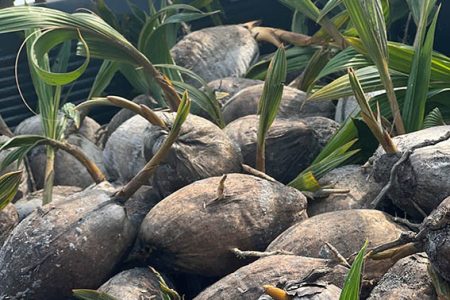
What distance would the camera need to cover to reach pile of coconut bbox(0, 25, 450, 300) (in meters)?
1.50

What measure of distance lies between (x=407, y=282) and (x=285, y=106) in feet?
3.22

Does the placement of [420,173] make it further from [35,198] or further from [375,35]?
[35,198]

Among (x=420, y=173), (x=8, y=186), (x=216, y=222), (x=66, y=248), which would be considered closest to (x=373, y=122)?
(x=420, y=173)

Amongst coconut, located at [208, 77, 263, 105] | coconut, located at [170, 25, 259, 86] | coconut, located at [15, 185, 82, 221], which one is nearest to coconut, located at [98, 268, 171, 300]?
coconut, located at [15, 185, 82, 221]

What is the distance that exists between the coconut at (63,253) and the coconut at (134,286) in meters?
0.06

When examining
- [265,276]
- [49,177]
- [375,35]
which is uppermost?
[375,35]

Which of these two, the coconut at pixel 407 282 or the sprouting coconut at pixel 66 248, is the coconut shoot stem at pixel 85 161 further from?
the coconut at pixel 407 282

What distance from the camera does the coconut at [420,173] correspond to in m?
1.66

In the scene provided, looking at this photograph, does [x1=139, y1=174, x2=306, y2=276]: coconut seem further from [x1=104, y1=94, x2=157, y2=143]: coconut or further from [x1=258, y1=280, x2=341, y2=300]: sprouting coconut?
[x1=104, y1=94, x2=157, y2=143]: coconut

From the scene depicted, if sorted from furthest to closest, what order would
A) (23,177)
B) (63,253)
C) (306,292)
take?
(23,177) < (63,253) < (306,292)

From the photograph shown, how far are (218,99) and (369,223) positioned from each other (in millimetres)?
982

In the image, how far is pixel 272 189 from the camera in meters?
1.84

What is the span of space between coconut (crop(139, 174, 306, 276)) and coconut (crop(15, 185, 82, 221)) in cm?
51

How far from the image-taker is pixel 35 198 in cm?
235
